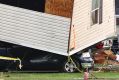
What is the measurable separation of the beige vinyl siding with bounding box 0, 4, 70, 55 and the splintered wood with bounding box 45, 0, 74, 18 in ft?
0.95

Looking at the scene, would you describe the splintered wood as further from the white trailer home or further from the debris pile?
the debris pile

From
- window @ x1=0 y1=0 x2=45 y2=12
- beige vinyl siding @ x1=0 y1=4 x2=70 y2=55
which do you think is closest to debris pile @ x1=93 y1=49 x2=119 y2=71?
beige vinyl siding @ x1=0 y1=4 x2=70 y2=55

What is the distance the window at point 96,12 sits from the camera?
2229cm

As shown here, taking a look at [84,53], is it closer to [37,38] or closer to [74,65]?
[74,65]

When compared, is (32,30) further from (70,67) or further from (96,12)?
(96,12)

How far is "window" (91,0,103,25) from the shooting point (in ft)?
73.1

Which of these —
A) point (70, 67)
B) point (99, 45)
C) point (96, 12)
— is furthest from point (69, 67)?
point (96, 12)

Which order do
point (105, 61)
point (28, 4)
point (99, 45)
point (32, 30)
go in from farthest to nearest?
point (105, 61) → point (99, 45) → point (28, 4) → point (32, 30)

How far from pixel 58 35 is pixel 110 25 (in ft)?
9.24

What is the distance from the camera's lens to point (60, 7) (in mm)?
21125

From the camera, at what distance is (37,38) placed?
21281 millimetres

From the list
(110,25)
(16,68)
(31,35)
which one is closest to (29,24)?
(31,35)

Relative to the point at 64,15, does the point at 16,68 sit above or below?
below

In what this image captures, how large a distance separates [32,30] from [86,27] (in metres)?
2.30
